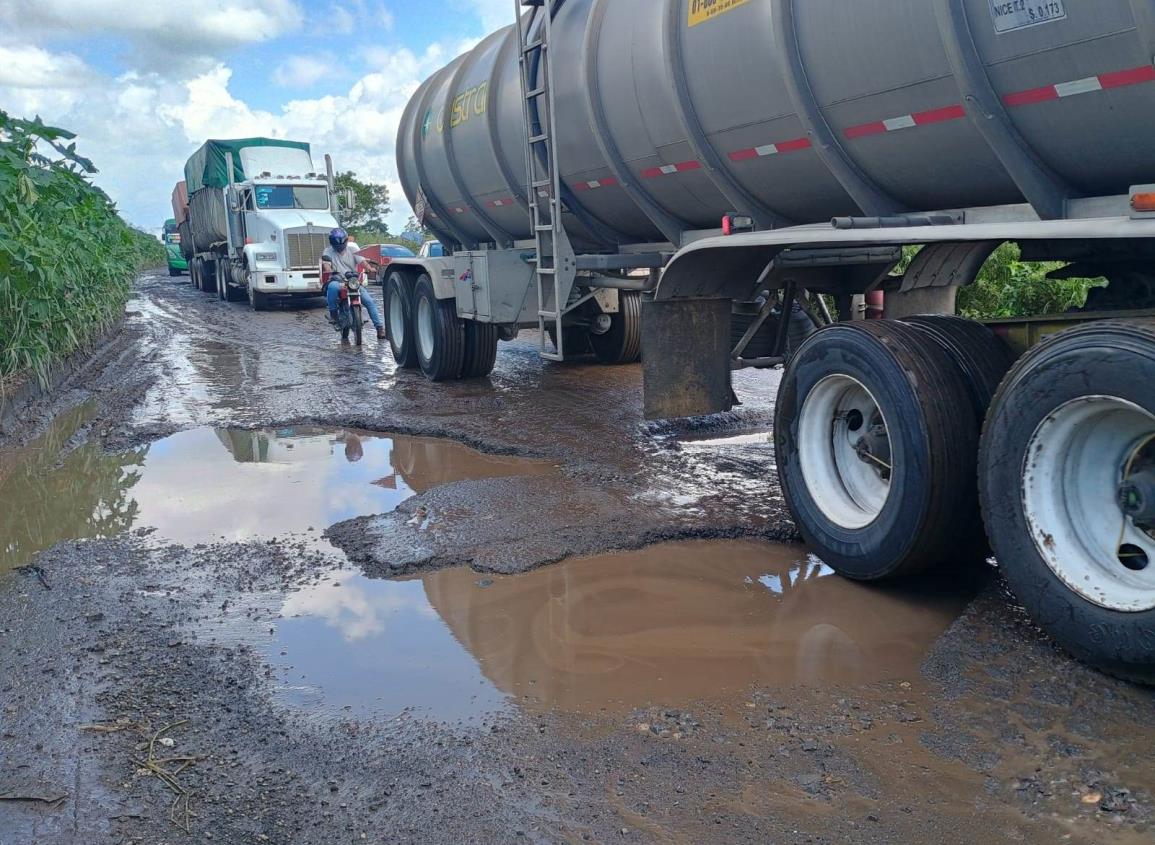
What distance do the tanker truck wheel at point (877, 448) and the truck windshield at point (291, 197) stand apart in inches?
727

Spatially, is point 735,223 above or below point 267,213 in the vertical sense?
below

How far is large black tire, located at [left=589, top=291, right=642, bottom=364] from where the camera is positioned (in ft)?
34.4

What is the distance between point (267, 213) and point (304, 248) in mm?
1253

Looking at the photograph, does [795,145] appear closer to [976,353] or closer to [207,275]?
[976,353]

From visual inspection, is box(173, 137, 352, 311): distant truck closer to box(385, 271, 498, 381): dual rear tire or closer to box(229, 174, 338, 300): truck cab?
box(229, 174, 338, 300): truck cab

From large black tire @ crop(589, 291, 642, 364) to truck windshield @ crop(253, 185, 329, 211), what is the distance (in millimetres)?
12464

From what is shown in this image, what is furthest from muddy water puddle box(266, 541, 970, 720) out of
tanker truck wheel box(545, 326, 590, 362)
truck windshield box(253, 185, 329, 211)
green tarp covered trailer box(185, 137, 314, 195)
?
green tarp covered trailer box(185, 137, 314, 195)

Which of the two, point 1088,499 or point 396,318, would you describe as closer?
point 1088,499

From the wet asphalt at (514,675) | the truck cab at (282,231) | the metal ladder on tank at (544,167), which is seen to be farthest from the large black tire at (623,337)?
the truck cab at (282,231)

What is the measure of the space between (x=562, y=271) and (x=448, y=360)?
279cm

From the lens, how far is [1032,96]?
353cm

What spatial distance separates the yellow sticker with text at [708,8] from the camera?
16.1 feet

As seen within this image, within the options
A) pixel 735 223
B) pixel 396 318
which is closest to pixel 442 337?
pixel 396 318

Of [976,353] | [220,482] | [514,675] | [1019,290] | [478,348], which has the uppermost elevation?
[1019,290]
